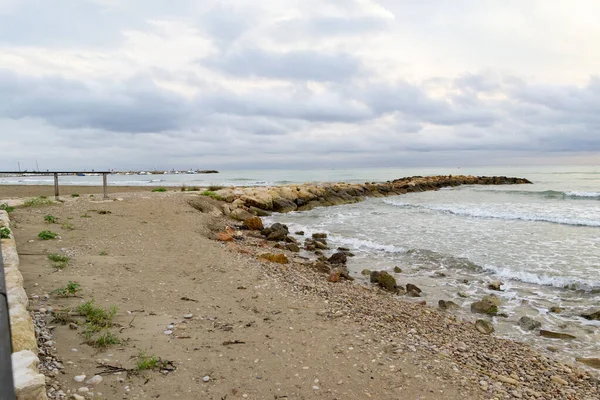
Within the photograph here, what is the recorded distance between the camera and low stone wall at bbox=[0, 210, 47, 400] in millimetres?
2529

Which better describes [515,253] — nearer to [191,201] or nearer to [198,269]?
[198,269]

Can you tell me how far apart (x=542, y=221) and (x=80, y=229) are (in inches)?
774

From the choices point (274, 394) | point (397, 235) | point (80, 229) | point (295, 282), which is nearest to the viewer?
point (274, 394)

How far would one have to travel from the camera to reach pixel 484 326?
6281mm

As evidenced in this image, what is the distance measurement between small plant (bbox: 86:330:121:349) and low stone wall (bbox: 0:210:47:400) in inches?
25.4

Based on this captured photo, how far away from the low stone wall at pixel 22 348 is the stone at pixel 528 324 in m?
6.78

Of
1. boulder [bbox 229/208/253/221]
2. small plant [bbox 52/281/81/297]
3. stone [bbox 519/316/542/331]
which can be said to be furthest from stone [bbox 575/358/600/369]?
boulder [bbox 229/208/253/221]

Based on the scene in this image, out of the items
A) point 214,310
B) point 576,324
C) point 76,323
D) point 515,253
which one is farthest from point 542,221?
point 76,323

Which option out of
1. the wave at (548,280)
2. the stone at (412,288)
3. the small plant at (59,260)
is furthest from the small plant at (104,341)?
the wave at (548,280)

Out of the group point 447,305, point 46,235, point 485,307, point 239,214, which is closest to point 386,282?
point 447,305

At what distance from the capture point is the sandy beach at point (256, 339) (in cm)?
375

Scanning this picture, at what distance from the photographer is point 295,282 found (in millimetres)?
7414

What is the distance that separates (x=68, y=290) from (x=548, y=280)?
979cm

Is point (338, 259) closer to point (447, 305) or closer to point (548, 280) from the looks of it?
point (447, 305)
